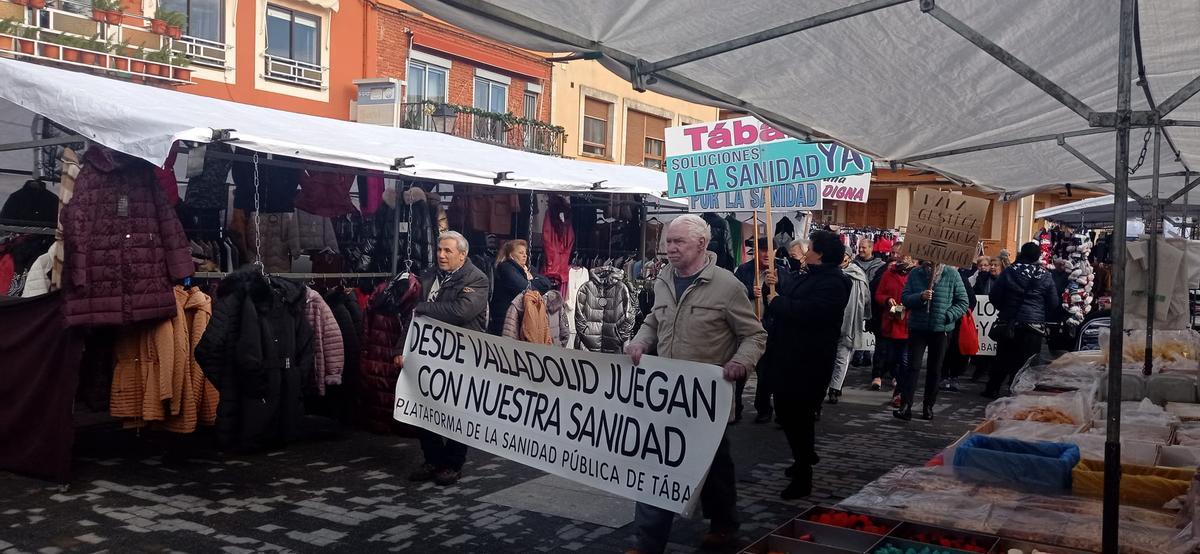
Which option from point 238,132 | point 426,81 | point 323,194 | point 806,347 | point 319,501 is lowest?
point 319,501

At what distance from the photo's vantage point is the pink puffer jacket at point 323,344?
25.5 ft

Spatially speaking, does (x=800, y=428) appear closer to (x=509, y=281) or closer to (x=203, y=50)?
(x=509, y=281)

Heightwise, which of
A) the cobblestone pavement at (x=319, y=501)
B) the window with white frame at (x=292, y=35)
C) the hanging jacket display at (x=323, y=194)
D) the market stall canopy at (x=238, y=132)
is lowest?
the cobblestone pavement at (x=319, y=501)

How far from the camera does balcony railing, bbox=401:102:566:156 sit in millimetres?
19453

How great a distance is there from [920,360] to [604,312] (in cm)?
382

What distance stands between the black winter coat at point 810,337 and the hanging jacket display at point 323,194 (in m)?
5.06

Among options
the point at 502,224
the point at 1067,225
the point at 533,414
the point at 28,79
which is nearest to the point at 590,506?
the point at 533,414

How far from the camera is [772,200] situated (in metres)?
11.5

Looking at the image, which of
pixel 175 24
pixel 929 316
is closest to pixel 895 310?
pixel 929 316

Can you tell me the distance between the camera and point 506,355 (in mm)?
5254

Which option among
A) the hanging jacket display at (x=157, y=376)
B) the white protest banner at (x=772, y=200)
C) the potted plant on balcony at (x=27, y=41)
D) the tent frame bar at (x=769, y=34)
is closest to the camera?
the tent frame bar at (x=769, y=34)

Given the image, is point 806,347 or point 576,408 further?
point 806,347

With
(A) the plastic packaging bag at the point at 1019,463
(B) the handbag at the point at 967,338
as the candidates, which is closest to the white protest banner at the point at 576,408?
(A) the plastic packaging bag at the point at 1019,463

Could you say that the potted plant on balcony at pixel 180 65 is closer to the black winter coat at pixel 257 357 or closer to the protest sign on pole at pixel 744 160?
the protest sign on pole at pixel 744 160
